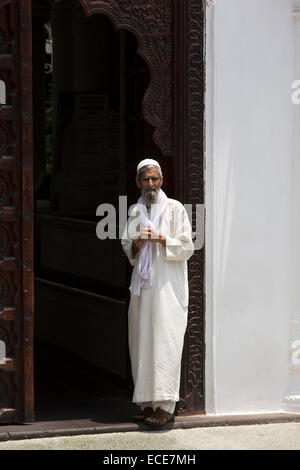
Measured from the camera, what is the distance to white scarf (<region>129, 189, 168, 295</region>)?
6824 millimetres

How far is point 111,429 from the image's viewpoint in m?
6.82

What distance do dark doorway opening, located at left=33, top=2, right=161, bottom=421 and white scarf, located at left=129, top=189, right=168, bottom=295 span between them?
2.21ft

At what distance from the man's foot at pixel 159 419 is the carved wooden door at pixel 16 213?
29.1 inches

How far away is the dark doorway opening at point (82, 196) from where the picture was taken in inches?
306

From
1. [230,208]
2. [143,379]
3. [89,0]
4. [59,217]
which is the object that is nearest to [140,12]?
[89,0]

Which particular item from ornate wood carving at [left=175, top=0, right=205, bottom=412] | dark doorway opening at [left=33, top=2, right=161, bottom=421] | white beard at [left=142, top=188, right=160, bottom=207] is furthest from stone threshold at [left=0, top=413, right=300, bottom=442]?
white beard at [left=142, top=188, right=160, bottom=207]

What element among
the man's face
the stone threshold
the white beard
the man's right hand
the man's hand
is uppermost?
the man's face

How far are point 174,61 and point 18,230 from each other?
146cm

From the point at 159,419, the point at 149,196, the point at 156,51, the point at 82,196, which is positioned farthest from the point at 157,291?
the point at 82,196

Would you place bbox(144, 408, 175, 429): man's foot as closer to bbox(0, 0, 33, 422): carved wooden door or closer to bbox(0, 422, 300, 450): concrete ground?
bbox(0, 422, 300, 450): concrete ground

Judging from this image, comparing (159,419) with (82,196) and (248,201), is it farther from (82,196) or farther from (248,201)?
(82,196)

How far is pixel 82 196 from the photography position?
Result: 9547mm

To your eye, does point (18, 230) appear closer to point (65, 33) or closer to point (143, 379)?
point (143, 379)

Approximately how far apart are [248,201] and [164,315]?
0.98 m
